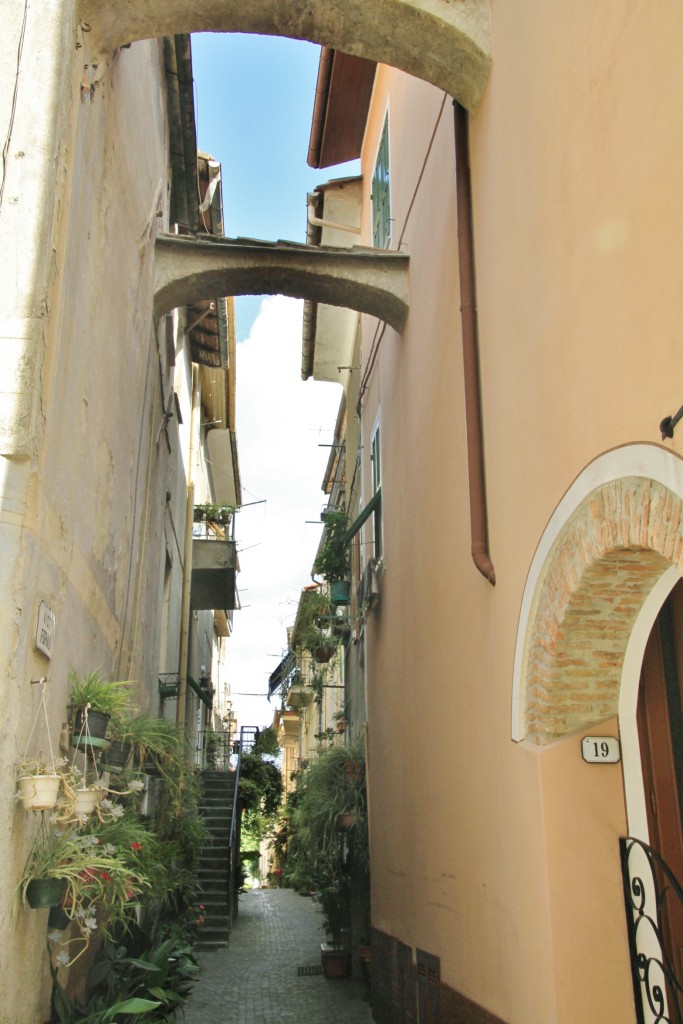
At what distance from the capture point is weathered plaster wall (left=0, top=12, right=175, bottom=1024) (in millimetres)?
4539

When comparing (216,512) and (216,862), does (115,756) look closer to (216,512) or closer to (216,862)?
(216,512)

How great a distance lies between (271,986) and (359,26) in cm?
984

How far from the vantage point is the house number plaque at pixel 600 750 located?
5.12m

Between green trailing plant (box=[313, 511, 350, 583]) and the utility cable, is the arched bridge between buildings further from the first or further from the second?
green trailing plant (box=[313, 511, 350, 583])

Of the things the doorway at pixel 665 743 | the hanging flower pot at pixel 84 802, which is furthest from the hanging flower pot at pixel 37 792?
the doorway at pixel 665 743

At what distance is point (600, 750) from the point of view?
514cm

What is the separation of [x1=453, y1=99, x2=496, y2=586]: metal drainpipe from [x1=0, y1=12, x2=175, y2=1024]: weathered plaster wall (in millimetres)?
2457

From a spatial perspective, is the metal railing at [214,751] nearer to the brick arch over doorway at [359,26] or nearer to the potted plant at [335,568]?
the potted plant at [335,568]

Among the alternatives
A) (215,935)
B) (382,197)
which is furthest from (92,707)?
(215,935)

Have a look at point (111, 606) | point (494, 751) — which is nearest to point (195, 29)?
point (111, 606)

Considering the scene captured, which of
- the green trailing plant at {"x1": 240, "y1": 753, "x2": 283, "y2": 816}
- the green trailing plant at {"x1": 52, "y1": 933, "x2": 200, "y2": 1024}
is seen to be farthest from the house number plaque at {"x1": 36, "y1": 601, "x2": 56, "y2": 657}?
the green trailing plant at {"x1": 240, "y1": 753, "x2": 283, "y2": 816}

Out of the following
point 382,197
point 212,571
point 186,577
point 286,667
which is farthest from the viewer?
point 286,667

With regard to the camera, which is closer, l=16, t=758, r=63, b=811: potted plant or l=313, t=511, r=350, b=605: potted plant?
l=16, t=758, r=63, b=811: potted plant

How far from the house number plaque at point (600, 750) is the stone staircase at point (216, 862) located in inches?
416
